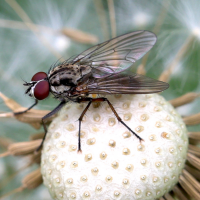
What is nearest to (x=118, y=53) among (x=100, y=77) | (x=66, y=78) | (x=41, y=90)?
(x=100, y=77)

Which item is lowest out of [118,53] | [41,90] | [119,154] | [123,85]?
[119,154]

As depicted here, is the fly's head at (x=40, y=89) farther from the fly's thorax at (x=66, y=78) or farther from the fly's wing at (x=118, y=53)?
the fly's wing at (x=118, y=53)

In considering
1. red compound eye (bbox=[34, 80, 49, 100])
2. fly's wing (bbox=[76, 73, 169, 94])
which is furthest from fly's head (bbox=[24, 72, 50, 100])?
fly's wing (bbox=[76, 73, 169, 94])

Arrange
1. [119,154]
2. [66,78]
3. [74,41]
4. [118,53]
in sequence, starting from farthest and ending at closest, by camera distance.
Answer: [74,41] → [118,53] → [66,78] → [119,154]

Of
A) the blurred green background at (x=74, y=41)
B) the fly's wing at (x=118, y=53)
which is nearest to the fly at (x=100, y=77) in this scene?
the fly's wing at (x=118, y=53)

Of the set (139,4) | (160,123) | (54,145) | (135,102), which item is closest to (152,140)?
(160,123)

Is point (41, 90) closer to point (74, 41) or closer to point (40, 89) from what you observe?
point (40, 89)

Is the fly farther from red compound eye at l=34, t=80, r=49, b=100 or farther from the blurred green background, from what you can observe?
the blurred green background
